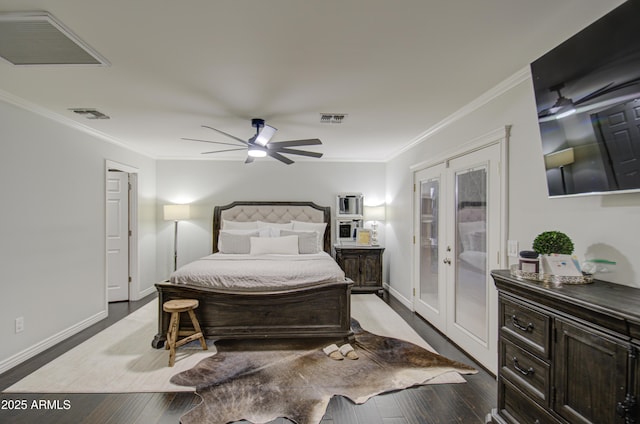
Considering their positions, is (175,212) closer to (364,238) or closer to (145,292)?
(145,292)

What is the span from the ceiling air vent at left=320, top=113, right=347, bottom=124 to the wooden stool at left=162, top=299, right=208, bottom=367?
245 cm

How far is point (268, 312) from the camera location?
3283 mm

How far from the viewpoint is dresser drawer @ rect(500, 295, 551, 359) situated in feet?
5.16

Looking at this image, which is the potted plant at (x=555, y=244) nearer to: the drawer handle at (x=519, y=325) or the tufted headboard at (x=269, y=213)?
the drawer handle at (x=519, y=325)

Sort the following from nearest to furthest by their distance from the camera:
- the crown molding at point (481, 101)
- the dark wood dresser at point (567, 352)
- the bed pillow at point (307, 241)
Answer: the dark wood dresser at point (567, 352), the crown molding at point (481, 101), the bed pillow at point (307, 241)

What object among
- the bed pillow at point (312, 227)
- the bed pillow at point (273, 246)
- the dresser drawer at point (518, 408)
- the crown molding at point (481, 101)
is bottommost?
the dresser drawer at point (518, 408)

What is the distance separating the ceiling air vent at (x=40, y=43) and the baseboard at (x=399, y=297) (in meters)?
4.57

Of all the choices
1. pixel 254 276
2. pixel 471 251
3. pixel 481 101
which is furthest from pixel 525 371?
pixel 254 276

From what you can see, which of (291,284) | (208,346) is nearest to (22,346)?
(208,346)

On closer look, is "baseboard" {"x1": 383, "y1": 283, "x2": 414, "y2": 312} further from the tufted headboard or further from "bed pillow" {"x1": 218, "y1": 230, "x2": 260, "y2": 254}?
"bed pillow" {"x1": 218, "y1": 230, "x2": 260, "y2": 254}

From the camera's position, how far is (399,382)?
2525 millimetres

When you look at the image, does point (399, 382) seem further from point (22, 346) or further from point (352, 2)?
point (22, 346)

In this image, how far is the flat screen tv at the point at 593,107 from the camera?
1429 millimetres

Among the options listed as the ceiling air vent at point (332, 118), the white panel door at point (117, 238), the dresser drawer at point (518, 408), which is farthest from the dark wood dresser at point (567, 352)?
the white panel door at point (117, 238)
